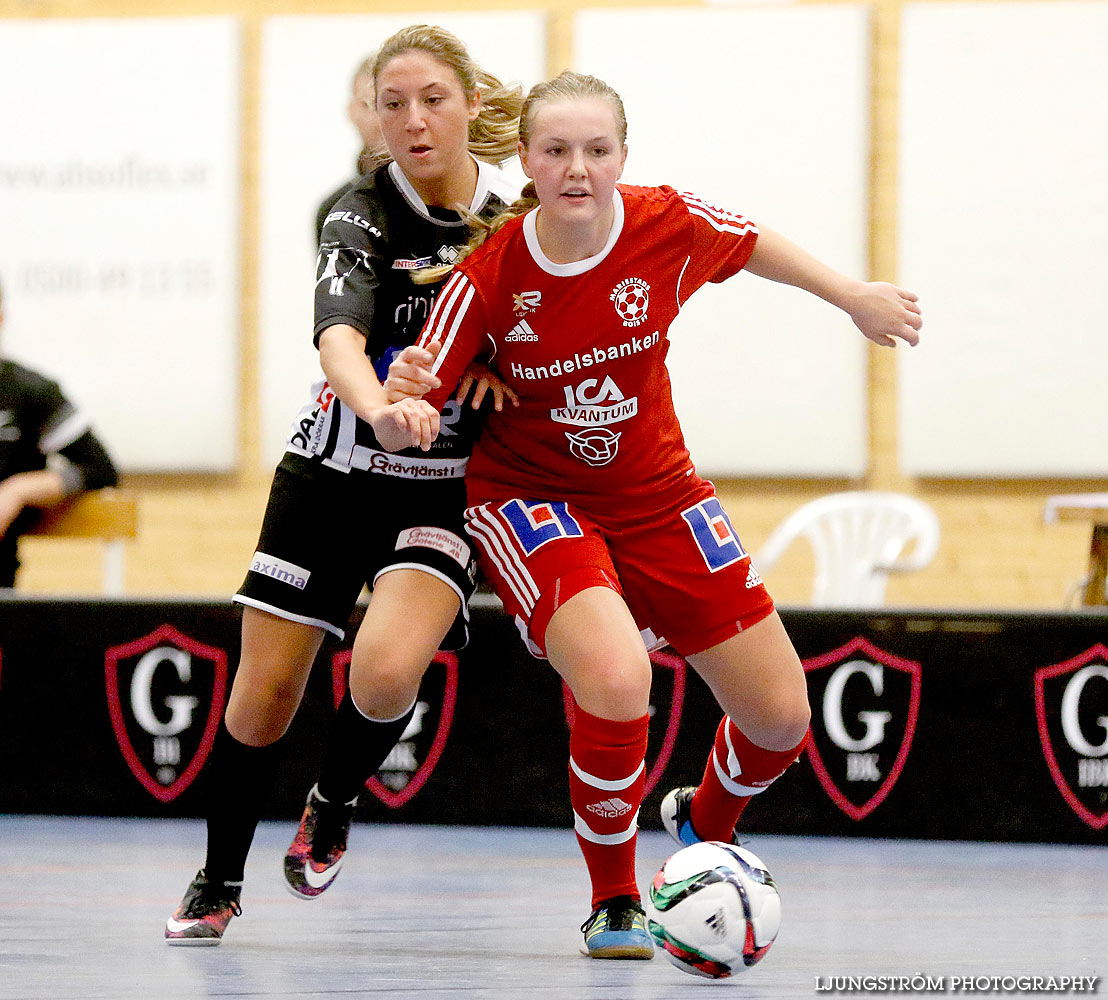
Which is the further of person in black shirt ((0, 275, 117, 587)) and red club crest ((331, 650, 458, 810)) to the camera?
person in black shirt ((0, 275, 117, 587))

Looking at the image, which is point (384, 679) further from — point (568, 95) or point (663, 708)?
point (663, 708)

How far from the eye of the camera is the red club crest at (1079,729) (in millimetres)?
4480

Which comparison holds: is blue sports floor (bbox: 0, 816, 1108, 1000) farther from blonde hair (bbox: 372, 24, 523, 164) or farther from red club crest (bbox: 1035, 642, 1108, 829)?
blonde hair (bbox: 372, 24, 523, 164)

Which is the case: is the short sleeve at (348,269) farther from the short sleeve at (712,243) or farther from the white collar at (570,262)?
the short sleeve at (712,243)

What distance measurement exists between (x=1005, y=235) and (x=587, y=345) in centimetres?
503

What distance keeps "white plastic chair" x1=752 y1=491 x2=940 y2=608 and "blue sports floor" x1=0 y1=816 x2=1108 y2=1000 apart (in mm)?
2560

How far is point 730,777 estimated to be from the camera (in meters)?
3.09

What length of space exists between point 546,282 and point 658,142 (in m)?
4.86

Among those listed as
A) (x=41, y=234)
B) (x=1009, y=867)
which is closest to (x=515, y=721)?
(x=1009, y=867)

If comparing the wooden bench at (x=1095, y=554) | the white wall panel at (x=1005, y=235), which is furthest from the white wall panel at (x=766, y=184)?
the wooden bench at (x=1095, y=554)

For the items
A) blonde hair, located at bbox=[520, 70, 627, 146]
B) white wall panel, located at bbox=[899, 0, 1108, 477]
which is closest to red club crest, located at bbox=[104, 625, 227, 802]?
blonde hair, located at bbox=[520, 70, 627, 146]

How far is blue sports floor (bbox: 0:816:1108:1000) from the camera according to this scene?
8.07 feet

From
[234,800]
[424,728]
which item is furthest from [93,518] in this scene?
[234,800]

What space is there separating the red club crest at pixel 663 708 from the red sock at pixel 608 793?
1816 millimetres
